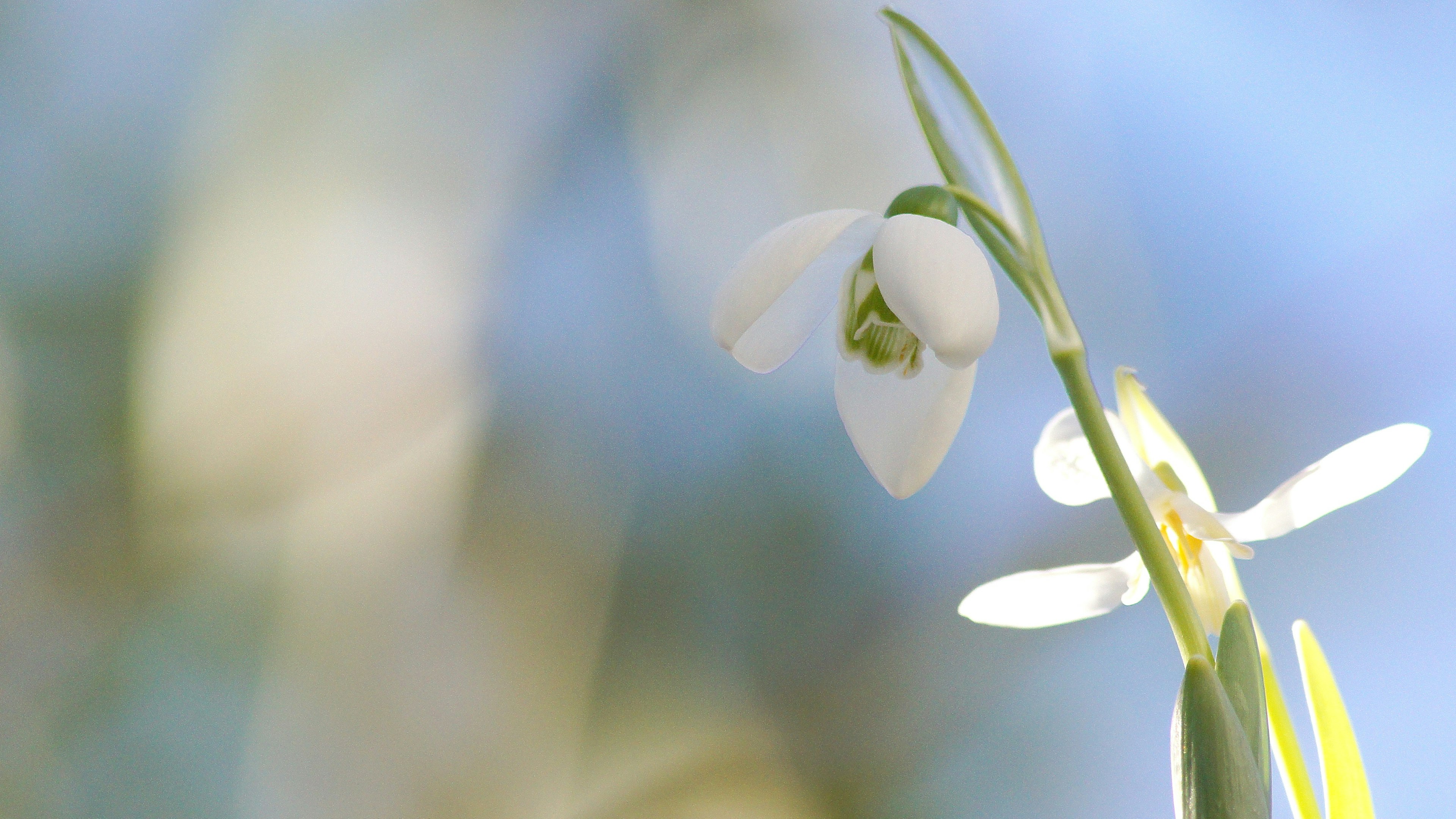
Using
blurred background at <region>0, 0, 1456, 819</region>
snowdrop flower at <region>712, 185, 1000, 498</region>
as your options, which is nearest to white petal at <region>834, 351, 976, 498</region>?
snowdrop flower at <region>712, 185, 1000, 498</region>

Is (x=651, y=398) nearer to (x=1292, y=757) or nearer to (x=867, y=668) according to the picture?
(x=867, y=668)

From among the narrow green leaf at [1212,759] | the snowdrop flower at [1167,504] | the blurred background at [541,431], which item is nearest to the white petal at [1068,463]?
the snowdrop flower at [1167,504]

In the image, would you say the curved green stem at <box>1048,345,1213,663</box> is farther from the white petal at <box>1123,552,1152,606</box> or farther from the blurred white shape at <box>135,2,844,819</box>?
the blurred white shape at <box>135,2,844,819</box>

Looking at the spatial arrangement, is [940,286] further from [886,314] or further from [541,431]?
[541,431]

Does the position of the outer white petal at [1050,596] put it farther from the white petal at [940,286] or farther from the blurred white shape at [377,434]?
the blurred white shape at [377,434]

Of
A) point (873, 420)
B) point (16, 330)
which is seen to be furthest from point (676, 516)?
point (873, 420)

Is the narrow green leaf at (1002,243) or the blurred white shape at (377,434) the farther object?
the blurred white shape at (377,434)

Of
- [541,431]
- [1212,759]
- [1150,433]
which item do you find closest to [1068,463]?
[1150,433]
